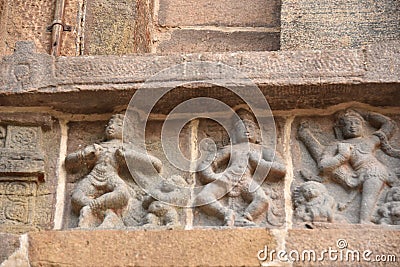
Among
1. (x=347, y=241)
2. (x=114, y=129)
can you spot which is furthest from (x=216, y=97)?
(x=347, y=241)

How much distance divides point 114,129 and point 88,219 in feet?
Answer: 1.75

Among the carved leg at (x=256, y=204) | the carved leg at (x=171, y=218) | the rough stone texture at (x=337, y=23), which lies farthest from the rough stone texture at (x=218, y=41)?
the carved leg at (x=171, y=218)

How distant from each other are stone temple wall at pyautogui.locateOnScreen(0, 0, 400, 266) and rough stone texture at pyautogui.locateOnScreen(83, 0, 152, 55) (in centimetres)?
11

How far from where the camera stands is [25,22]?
6.03 meters

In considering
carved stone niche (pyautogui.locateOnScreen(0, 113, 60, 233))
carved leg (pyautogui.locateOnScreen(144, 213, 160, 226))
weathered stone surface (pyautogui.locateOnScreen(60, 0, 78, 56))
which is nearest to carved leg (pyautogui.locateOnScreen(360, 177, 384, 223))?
carved leg (pyautogui.locateOnScreen(144, 213, 160, 226))

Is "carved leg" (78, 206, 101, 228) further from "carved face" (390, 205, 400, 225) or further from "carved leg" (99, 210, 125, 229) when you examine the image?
"carved face" (390, 205, 400, 225)

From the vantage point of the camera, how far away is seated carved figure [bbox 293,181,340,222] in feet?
16.6

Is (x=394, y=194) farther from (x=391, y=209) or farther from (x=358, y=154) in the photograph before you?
(x=358, y=154)

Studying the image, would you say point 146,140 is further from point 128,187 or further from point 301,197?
point 301,197

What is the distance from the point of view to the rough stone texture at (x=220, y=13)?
20.5ft

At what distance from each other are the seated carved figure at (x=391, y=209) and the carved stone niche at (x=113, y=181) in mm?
959

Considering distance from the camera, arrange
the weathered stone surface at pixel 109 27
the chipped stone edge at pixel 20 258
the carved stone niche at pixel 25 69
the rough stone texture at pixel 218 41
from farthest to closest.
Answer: the rough stone texture at pixel 218 41 → the weathered stone surface at pixel 109 27 → the carved stone niche at pixel 25 69 → the chipped stone edge at pixel 20 258

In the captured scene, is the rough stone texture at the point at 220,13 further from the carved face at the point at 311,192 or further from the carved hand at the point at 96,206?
the carved hand at the point at 96,206

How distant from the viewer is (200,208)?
5.22m
